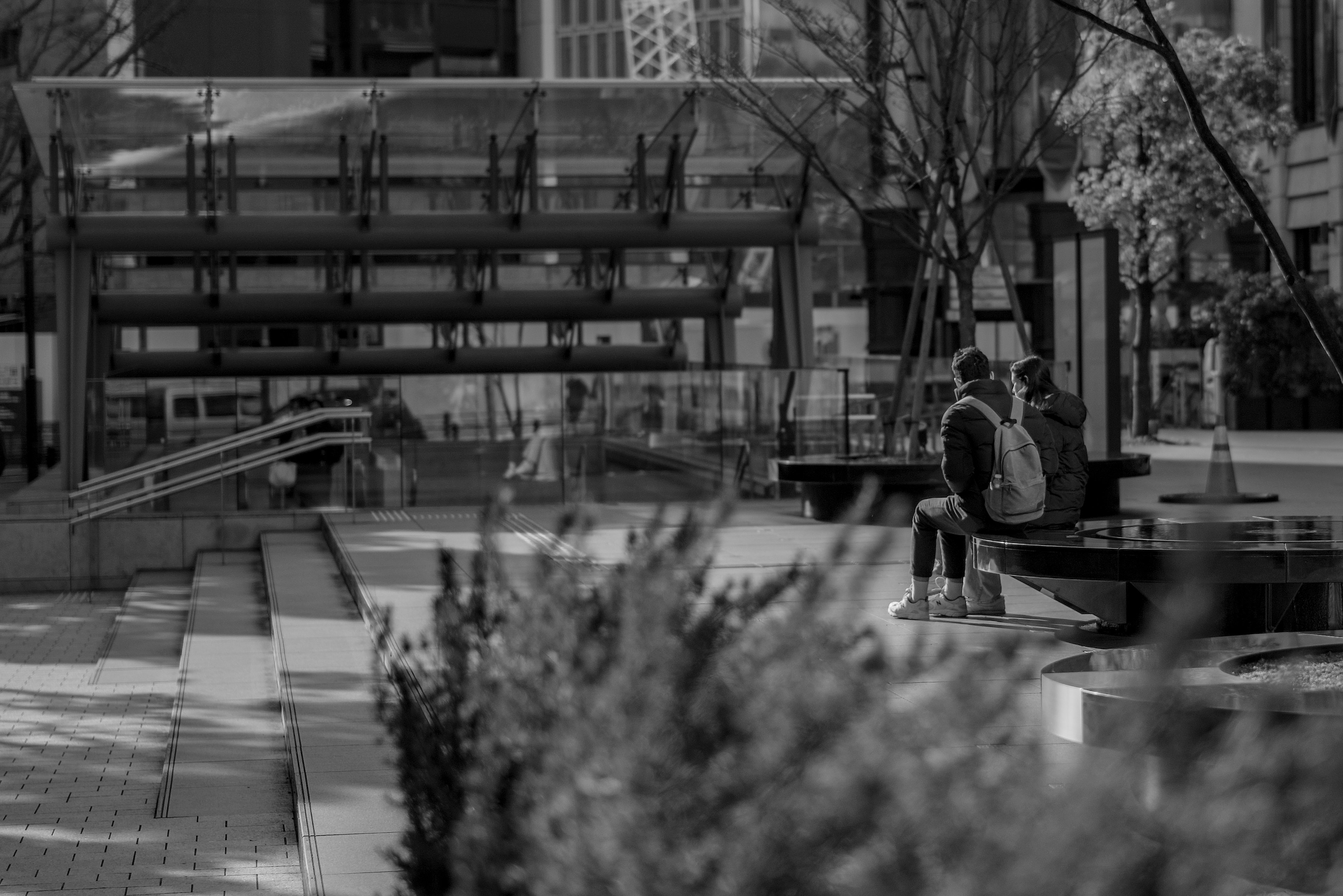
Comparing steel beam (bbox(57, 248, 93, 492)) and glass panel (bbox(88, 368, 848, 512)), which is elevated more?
steel beam (bbox(57, 248, 93, 492))

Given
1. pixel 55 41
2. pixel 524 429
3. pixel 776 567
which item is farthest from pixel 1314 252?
pixel 776 567

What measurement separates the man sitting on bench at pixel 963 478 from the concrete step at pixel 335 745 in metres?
3.24

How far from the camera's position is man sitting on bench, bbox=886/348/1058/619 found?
31.5ft

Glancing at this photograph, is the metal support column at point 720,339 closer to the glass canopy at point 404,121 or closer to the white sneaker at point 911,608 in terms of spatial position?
the glass canopy at point 404,121

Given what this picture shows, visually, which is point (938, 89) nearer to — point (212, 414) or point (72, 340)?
point (212, 414)

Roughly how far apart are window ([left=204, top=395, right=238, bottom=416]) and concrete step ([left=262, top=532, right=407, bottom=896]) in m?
6.69

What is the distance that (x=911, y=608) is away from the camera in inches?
400

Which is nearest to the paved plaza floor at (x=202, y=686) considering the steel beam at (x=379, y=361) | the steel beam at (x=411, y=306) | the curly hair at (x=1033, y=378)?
the curly hair at (x=1033, y=378)

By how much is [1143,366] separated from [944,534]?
2500 cm

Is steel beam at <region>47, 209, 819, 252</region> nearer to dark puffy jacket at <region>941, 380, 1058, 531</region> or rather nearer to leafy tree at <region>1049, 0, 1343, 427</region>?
dark puffy jacket at <region>941, 380, 1058, 531</region>

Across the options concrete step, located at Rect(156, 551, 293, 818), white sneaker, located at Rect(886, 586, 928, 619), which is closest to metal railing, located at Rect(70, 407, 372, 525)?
concrete step, located at Rect(156, 551, 293, 818)

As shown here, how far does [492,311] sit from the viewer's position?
27.7 m

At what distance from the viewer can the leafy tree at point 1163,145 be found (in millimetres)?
32500

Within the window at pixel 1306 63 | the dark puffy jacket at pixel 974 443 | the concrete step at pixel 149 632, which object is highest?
A: the window at pixel 1306 63
